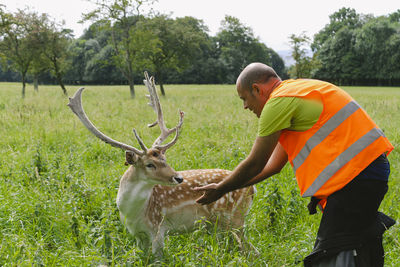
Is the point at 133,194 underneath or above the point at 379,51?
underneath

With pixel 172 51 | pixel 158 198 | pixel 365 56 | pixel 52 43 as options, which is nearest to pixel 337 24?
pixel 365 56

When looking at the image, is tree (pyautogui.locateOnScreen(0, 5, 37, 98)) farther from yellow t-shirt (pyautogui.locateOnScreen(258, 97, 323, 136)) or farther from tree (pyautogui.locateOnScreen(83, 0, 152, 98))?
yellow t-shirt (pyautogui.locateOnScreen(258, 97, 323, 136))

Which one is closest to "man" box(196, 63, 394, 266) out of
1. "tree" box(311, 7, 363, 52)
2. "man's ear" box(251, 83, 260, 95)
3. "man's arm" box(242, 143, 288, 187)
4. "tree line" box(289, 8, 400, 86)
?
"man's ear" box(251, 83, 260, 95)

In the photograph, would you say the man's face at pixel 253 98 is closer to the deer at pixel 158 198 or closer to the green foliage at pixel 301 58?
the deer at pixel 158 198

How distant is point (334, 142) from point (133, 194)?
2035 mm

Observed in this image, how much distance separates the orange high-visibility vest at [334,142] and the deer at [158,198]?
1.38 metres

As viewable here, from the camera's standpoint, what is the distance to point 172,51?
28469 mm

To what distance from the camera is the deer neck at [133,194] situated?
3293mm

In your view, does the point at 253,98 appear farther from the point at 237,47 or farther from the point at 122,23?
the point at 237,47

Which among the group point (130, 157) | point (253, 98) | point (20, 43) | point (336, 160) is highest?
point (20, 43)

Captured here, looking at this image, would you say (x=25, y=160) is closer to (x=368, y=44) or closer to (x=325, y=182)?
(x=325, y=182)

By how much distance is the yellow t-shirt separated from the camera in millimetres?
2104

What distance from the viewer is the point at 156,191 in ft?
11.9

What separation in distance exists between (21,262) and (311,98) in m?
2.64
